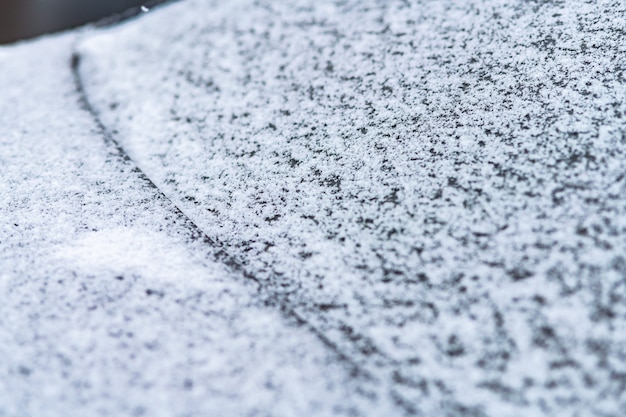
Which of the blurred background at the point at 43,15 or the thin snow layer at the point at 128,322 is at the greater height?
the blurred background at the point at 43,15

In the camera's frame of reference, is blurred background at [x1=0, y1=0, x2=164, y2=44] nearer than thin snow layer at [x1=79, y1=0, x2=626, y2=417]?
No

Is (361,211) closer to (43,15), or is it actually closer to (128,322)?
(128,322)

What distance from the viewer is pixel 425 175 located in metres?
0.65

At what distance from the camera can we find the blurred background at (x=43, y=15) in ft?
6.86

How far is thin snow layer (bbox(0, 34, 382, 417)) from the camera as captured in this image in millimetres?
493

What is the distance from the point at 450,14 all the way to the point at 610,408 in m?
0.62

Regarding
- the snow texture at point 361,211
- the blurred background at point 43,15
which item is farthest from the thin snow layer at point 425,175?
the blurred background at point 43,15

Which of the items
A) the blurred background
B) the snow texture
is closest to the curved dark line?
the snow texture

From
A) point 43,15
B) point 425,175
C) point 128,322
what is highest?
point 43,15

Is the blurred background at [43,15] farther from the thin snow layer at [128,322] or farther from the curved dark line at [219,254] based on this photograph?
the thin snow layer at [128,322]

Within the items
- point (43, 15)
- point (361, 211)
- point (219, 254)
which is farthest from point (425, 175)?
point (43, 15)

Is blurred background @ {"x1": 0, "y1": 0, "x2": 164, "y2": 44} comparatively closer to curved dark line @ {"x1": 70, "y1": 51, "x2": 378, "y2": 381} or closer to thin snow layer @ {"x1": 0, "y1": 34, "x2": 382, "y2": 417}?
curved dark line @ {"x1": 70, "y1": 51, "x2": 378, "y2": 381}

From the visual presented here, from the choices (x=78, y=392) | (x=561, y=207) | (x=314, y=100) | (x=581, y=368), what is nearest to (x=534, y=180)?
(x=561, y=207)

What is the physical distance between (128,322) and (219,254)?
0.13m
